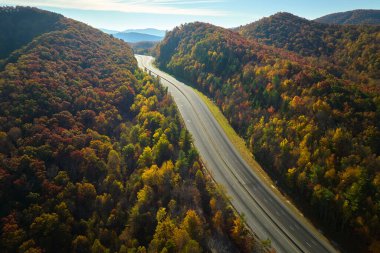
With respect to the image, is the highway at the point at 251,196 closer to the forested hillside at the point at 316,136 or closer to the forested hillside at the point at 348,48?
the forested hillside at the point at 316,136

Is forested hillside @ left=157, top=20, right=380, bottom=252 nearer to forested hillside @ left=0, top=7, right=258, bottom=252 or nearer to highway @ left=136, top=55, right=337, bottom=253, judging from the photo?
highway @ left=136, top=55, right=337, bottom=253

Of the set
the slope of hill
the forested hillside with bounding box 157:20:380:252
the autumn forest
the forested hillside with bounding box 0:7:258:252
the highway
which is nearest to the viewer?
the forested hillside with bounding box 0:7:258:252

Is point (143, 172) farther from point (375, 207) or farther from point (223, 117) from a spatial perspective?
point (375, 207)

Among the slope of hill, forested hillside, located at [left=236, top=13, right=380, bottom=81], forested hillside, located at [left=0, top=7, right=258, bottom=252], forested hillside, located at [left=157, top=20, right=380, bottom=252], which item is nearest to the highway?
forested hillside, located at [left=0, top=7, right=258, bottom=252]

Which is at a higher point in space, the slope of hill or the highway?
the slope of hill

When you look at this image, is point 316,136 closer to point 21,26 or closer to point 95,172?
point 95,172

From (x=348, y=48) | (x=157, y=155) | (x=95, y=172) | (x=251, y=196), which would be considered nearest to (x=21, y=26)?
(x=95, y=172)

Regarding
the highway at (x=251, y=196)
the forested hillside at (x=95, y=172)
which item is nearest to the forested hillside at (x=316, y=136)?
the highway at (x=251, y=196)
